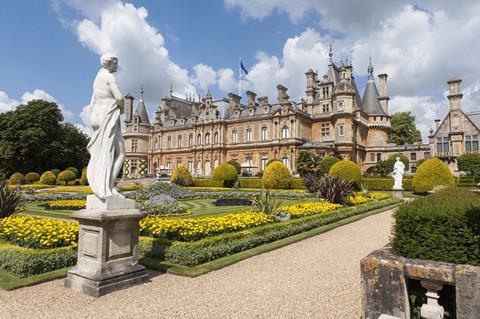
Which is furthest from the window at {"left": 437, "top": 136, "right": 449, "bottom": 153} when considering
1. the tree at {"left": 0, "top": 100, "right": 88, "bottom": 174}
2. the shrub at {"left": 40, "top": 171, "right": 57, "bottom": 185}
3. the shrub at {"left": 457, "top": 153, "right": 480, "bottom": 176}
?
the tree at {"left": 0, "top": 100, "right": 88, "bottom": 174}

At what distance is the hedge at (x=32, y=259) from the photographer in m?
5.34

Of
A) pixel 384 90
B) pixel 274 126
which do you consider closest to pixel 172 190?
pixel 274 126

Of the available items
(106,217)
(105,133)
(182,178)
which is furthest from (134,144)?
(106,217)

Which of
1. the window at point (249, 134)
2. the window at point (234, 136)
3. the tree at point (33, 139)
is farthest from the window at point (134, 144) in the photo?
the window at point (249, 134)

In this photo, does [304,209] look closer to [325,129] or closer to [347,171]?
[347,171]

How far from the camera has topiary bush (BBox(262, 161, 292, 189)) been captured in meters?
25.8

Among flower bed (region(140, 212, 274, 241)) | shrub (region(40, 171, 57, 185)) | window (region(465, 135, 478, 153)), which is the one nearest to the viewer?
flower bed (region(140, 212, 274, 241))

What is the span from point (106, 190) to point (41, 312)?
5.54 ft

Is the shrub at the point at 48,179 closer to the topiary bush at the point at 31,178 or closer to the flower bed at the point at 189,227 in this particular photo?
the topiary bush at the point at 31,178

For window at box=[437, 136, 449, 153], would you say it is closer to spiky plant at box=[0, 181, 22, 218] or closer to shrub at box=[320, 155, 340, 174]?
shrub at box=[320, 155, 340, 174]

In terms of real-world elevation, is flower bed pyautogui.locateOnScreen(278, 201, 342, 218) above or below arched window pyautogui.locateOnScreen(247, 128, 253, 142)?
below

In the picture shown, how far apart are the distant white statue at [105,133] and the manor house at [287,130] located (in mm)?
31854

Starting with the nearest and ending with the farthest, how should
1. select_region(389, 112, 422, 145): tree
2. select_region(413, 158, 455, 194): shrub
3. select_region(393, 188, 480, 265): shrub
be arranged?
select_region(393, 188, 480, 265): shrub → select_region(413, 158, 455, 194): shrub → select_region(389, 112, 422, 145): tree

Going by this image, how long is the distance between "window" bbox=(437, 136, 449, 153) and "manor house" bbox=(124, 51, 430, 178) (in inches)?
64.2
